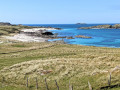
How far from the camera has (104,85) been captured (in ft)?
88.4

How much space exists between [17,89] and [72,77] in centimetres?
1076

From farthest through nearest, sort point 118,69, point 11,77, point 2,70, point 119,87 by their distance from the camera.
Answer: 1. point 2,70
2. point 11,77
3. point 118,69
4. point 119,87

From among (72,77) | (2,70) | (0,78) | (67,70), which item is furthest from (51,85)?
(2,70)

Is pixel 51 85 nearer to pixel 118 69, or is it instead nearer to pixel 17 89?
pixel 17 89

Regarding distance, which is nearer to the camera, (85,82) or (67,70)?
(85,82)

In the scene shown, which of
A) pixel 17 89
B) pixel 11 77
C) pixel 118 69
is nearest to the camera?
pixel 17 89

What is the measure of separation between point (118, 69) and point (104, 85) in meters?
6.88

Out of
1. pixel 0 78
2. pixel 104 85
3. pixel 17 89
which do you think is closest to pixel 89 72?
pixel 104 85

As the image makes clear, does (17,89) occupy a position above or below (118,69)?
below

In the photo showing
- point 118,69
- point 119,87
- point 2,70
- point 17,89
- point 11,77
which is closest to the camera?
point 119,87

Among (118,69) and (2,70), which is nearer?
(118,69)

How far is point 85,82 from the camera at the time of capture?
2906 cm

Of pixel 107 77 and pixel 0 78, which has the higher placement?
pixel 107 77

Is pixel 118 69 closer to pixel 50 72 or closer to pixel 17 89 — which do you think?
pixel 50 72
